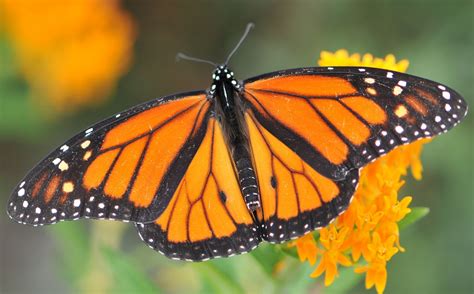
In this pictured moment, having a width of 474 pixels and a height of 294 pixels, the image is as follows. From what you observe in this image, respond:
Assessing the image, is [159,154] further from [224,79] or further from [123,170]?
[224,79]

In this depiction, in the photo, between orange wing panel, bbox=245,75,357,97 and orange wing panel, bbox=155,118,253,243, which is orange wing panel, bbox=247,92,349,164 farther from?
orange wing panel, bbox=155,118,253,243

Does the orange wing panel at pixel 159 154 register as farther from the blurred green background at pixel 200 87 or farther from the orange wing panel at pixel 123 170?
the blurred green background at pixel 200 87

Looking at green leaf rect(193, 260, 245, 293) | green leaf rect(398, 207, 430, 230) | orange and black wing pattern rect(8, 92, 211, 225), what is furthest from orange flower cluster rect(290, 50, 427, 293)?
orange and black wing pattern rect(8, 92, 211, 225)

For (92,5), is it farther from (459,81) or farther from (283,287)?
(283,287)

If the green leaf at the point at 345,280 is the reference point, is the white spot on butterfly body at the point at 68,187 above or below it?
above

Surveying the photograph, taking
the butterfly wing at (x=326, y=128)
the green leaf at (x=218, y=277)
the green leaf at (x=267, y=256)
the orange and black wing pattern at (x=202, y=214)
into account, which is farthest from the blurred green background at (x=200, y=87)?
the butterfly wing at (x=326, y=128)
